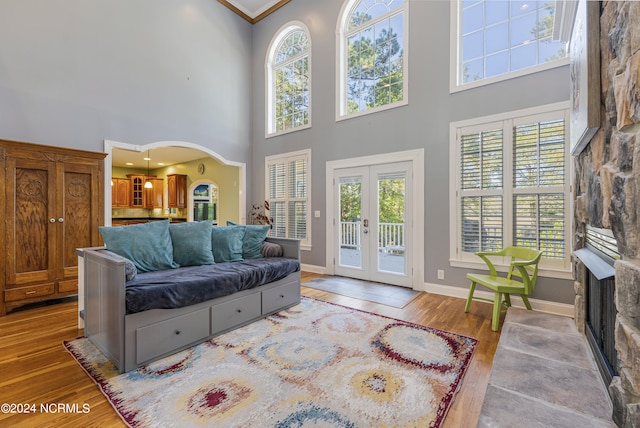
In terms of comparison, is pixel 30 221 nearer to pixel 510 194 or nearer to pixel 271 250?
pixel 271 250

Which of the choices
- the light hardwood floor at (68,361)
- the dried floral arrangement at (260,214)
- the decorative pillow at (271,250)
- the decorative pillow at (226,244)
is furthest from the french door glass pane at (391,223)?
the dried floral arrangement at (260,214)

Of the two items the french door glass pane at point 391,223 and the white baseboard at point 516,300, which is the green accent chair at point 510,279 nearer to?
the white baseboard at point 516,300

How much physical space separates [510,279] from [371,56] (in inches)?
154

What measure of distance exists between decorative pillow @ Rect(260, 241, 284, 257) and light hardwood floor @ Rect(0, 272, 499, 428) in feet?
3.11

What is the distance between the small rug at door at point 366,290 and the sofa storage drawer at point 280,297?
82cm

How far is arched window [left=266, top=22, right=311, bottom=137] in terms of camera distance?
18.4 ft

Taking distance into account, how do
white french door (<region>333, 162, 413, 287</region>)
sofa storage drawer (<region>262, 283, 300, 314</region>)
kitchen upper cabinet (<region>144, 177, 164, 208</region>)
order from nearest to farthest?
sofa storage drawer (<region>262, 283, 300, 314</region>) → white french door (<region>333, 162, 413, 287</region>) → kitchen upper cabinet (<region>144, 177, 164, 208</region>)

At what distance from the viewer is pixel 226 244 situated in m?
3.27

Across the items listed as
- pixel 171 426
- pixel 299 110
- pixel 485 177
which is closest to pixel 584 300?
pixel 485 177

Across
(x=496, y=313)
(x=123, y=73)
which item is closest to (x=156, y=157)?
(x=123, y=73)

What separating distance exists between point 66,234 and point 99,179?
78 centimetres

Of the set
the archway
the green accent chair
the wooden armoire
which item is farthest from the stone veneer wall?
the archway

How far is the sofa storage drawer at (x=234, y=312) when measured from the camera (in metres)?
2.47

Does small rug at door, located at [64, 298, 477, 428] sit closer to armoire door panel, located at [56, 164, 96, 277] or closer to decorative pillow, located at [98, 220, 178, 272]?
decorative pillow, located at [98, 220, 178, 272]
